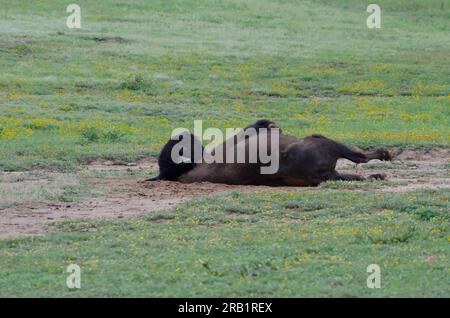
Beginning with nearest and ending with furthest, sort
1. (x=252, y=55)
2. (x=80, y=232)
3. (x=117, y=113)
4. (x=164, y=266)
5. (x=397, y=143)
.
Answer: (x=164, y=266)
(x=80, y=232)
(x=397, y=143)
(x=117, y=113)
(x=252, y=55)

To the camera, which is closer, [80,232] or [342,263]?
[342,263]

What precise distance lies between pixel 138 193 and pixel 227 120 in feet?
29.6

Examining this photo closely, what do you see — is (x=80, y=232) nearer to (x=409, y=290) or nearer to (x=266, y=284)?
(x=266, y=284)

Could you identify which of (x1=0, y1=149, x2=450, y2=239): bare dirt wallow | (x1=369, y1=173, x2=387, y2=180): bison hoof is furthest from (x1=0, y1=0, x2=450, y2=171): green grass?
(x1=369, y1=173, x2=387, y2=180): bison hoof

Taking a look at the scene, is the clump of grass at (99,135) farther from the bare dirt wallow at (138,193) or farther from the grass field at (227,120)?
the bare dirt wallow at (138,193)

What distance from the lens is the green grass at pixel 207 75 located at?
20.5 metres

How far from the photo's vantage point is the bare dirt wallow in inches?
485

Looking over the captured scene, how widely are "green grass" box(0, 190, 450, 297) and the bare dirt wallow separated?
0.52 m

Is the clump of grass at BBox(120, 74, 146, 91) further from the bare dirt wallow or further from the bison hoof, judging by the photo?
the bison hoof

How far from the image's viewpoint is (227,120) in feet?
74.1

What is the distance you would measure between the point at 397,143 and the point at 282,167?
5.58 meters

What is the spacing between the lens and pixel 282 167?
45.7 feet

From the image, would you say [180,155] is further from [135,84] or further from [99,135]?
[135,84]
